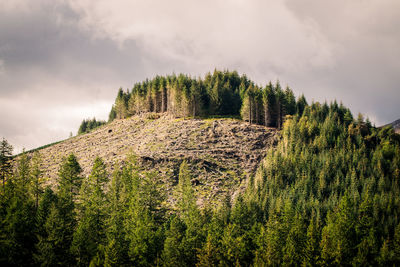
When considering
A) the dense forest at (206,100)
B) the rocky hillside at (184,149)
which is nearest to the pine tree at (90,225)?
the rocky hillside at (184,149)

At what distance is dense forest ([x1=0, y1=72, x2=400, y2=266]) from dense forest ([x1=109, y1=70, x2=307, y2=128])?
55.0 feet

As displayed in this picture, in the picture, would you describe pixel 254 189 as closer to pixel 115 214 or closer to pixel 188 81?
pixel 115 214

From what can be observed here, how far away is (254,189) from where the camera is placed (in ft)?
293

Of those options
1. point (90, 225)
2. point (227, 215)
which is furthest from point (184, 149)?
point (90, 225)

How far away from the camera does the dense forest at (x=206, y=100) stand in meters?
131

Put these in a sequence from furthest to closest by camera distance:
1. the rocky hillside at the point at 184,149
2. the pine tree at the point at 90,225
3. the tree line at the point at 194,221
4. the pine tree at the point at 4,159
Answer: the rocky hillside at the point at 184,149
the pine tree at the point at 4,159
the tree line at the point at 194,221
the pine tree at the point at 90,225

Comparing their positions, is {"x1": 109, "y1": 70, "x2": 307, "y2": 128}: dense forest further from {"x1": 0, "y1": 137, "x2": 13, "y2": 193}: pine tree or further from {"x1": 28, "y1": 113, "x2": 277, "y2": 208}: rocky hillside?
{"x1": 0, "y1": 137, "x2": 13, "y2": 193}: pine tree

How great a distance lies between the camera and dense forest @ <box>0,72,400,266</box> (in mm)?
54594

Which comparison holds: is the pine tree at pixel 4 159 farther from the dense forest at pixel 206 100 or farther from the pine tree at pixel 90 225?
the dense forest at pixel 206 100

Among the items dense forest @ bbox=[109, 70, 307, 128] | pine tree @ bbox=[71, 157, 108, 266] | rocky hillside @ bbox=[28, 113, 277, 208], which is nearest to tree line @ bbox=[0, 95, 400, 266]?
pine tree @ bbox=[71, 157, 108, 266]

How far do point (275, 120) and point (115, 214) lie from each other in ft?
299

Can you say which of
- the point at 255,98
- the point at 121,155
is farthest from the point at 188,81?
the point at 121,155

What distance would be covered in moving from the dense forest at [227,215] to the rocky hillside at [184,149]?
4.97m

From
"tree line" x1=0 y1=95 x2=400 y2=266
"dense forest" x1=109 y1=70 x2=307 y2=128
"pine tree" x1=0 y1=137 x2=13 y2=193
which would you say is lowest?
"tree line" x1=0 y1=95 x2=400 y2=266
